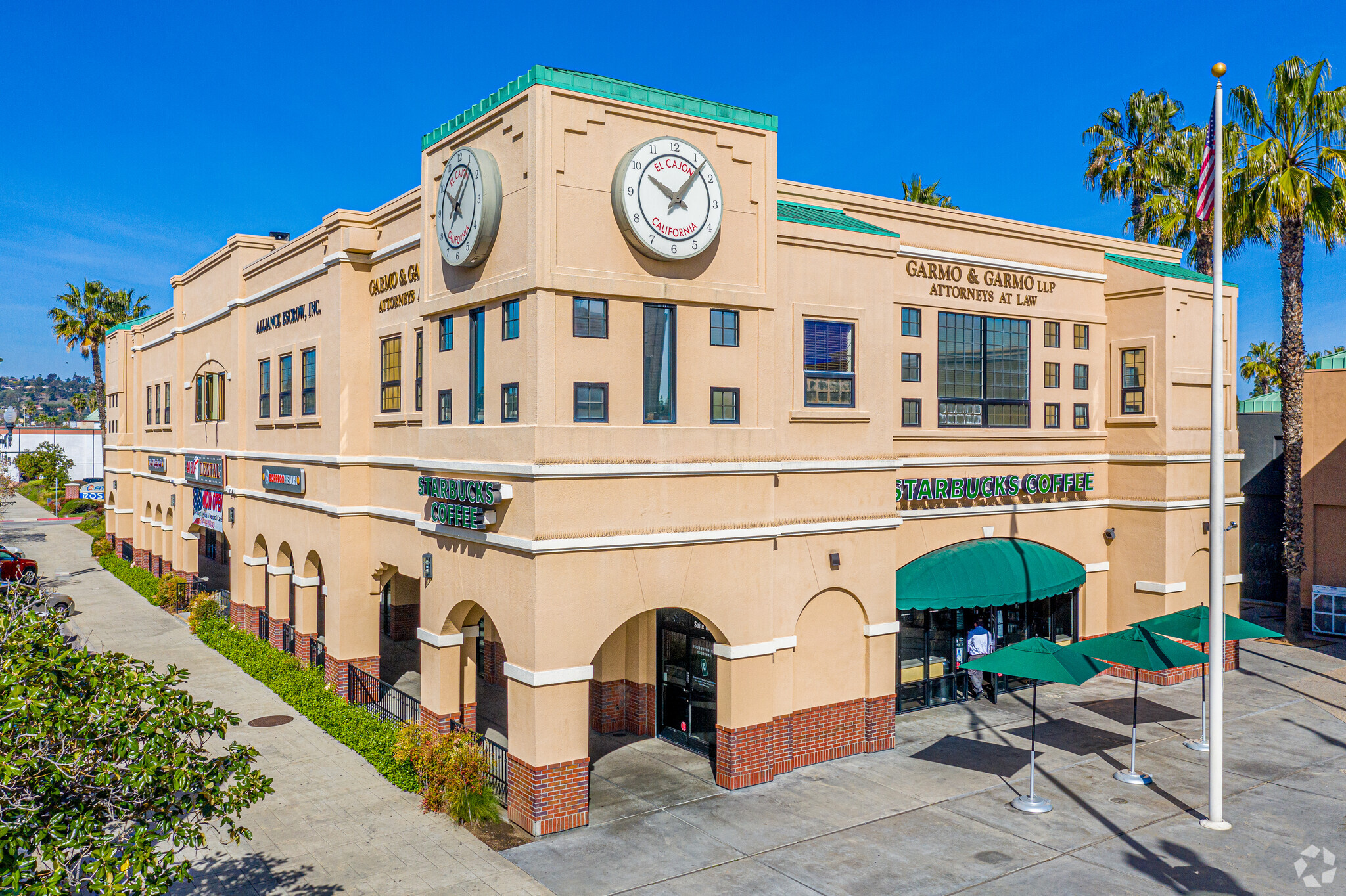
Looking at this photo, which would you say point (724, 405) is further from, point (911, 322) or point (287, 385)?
point (287, 385)

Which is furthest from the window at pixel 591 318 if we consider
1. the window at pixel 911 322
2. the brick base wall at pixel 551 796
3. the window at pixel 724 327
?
the window at pixel 911 322

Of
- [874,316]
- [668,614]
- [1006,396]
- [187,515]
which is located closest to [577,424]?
[668,614]

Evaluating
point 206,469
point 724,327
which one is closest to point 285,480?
point 206,469

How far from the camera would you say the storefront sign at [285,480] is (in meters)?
25.7

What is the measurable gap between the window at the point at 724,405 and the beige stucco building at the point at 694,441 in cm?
8

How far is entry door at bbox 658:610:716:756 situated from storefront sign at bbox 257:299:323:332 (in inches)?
503

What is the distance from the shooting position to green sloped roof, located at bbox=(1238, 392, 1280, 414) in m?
39.1

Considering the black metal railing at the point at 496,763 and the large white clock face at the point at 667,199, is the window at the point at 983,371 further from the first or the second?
the black metal railing at the point at 496,763

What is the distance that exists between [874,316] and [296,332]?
52.8ft

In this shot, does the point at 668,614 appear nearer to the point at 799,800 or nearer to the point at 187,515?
the point at 799,800

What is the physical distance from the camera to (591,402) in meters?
16.4

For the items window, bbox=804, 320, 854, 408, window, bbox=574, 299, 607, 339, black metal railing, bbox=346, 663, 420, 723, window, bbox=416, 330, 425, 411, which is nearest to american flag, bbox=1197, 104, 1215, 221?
window, bbox=804, 320, 854, 408

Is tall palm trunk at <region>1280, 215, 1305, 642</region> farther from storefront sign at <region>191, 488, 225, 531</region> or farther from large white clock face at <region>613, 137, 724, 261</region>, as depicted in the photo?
storefront sign at <region>191, 488, 225, 531</region>

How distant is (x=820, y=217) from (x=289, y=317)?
15791 mm
